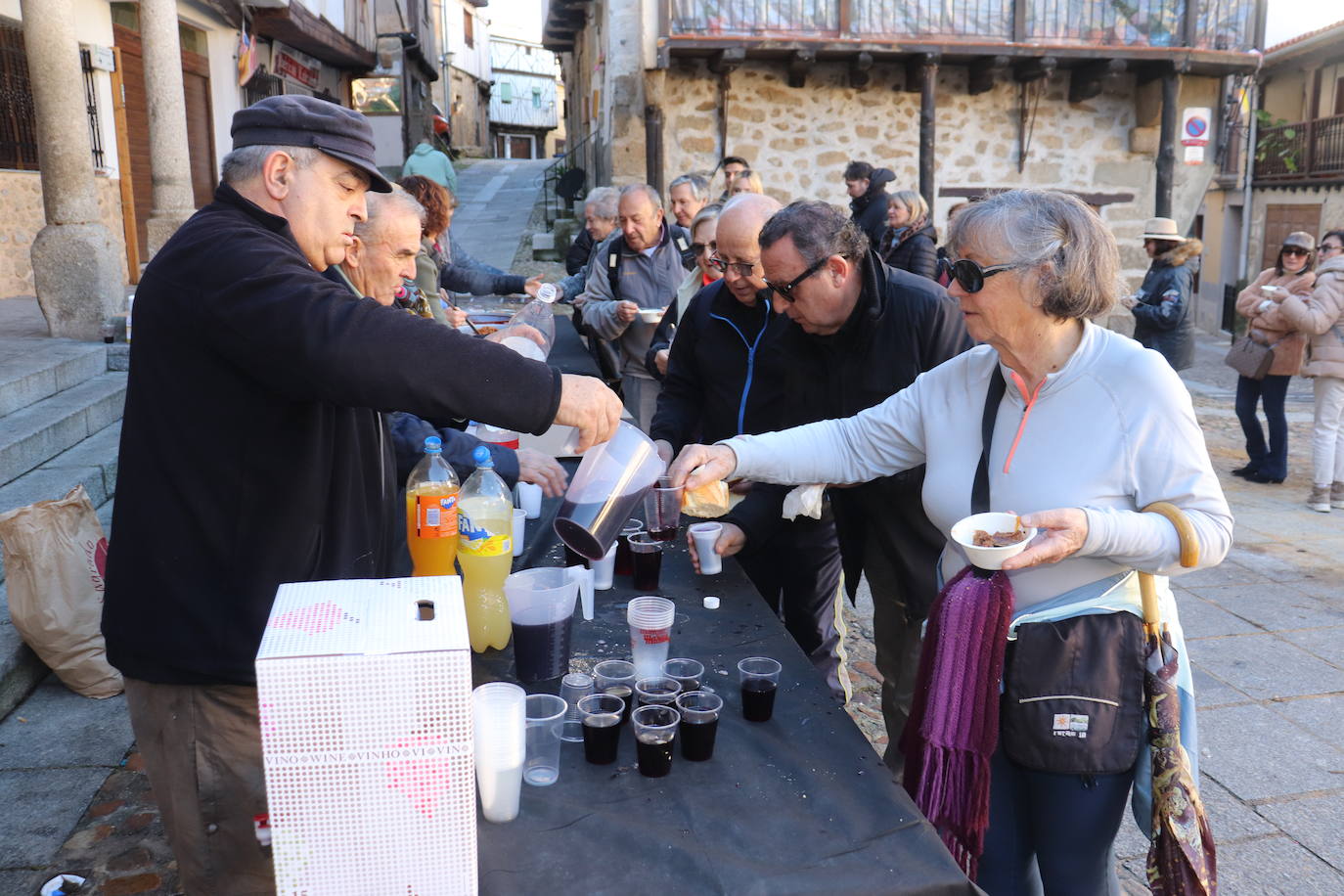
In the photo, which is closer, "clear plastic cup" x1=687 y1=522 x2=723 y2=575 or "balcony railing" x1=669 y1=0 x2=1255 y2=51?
"clear plastic cup" x1=687 y1=522 x2=723 y2=575

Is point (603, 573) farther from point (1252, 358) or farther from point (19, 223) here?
point (19, 223)

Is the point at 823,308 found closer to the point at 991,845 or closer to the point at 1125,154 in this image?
the point at 991,845

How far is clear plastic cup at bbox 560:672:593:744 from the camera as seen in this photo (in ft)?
6.30

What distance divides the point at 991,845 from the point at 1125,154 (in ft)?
47.0

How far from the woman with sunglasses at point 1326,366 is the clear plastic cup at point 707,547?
20.6ft

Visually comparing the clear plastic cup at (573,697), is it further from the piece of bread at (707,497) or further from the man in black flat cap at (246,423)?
the piece of bread at (707,497)

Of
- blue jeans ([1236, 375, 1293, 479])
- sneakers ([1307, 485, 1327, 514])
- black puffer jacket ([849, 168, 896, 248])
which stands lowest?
sneakers ([1307, 485, 1327, 514])

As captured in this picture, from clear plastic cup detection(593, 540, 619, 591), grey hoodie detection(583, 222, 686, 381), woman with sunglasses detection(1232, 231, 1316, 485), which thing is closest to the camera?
clear plastic cup detection(593, 540, 619, 591)

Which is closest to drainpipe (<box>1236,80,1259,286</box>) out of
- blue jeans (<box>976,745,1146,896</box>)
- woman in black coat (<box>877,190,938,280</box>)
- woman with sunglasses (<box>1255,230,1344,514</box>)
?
woman with sunglasses (<box>1255,230,1344,514</box>)

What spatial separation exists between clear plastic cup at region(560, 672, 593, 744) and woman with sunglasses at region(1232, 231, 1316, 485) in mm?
7292

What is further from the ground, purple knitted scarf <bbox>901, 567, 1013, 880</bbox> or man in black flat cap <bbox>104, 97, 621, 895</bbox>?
man in black flat cap <bbox>104, 97, 621, 895</bbox>

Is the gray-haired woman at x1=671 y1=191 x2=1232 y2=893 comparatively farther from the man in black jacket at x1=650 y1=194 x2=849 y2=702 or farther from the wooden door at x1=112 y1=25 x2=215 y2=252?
the wooden door at x1=112 y1=25 x2=215 y2=252

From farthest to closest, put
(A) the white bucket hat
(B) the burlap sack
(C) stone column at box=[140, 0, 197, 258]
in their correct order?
(C) stone column at box=[140, 0, 197, 258], (A) the white bucket hat, (B) the burlap sack

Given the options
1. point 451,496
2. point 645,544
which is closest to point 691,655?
point 645,544
